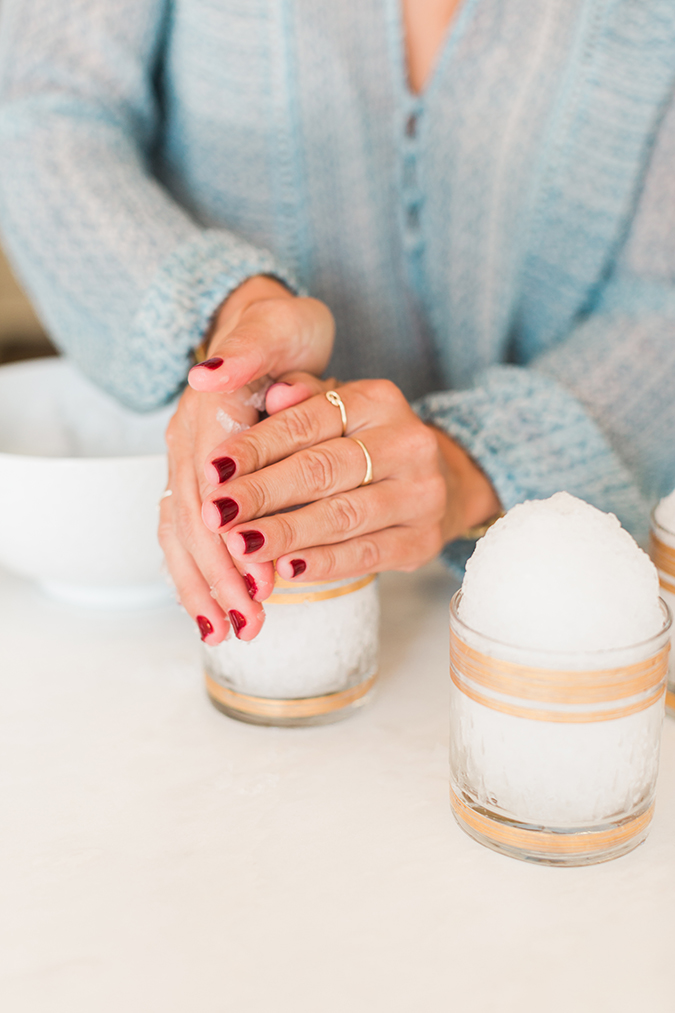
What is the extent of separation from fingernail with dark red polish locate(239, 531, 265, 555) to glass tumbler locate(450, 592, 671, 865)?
0.36 ft

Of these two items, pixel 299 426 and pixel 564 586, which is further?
pixel 299 426

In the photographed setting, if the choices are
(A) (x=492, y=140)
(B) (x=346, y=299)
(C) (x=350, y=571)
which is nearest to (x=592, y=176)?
(A) (x=492, y=140)

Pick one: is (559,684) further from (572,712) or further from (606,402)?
(606,402)

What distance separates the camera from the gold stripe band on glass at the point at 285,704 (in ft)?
1.64

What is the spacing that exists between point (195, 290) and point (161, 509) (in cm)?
18

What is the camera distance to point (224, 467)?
18.5 inches

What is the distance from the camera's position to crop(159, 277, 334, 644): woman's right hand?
0.47 m

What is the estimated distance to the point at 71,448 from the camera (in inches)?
33.9

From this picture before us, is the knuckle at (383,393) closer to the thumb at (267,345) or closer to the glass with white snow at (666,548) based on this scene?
the thumb at (267,345)

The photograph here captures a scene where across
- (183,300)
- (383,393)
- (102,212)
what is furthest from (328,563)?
(102,212)

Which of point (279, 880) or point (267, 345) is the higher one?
point (267, 345)

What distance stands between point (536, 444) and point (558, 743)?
28cm

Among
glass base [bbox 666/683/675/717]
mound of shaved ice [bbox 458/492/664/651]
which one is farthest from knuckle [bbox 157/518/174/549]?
glass base [bbox 666/683/675/717]

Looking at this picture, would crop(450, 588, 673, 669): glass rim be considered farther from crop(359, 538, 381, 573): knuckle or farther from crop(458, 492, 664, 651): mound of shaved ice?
crop(359, 538, 381, 573): knuckle
